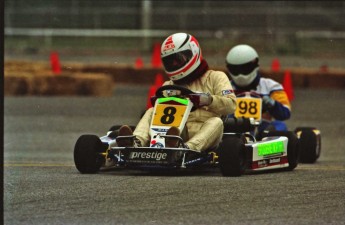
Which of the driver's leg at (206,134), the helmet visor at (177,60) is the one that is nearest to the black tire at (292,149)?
the driver's leg at (206,134)

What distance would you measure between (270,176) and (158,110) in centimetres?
114

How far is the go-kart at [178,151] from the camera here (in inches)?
400

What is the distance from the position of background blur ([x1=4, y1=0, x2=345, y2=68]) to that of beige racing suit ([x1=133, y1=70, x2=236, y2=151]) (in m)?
22.7

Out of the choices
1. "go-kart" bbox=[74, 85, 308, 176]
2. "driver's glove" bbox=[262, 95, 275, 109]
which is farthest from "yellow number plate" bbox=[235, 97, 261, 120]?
"go-kart" bbox=[74, 85, 308, 176]

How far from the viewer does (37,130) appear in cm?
1672

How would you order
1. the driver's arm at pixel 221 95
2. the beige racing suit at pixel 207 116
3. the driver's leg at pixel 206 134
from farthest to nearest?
the driver's arm at pixel 221 95, the beige racing suit at pixel 207 116, the driver's leg at pixel 206 134

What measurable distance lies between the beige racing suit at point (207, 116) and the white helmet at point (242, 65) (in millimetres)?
1761

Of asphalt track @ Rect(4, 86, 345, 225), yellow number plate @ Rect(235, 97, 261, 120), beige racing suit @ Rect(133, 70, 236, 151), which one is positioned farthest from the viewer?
yellow number plate @ Rect(235, 97, 261, 120)

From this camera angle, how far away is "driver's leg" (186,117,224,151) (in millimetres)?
10398

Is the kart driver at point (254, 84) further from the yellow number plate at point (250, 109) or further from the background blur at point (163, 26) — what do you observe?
the background blur at point (163, 26)

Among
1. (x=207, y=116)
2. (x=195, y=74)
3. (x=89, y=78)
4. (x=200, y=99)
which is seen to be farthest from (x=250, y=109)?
(x=89, y=78)

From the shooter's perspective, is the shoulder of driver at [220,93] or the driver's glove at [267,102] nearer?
the shoulder of driver at [220,93]

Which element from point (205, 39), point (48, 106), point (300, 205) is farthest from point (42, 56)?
point (300, 205)

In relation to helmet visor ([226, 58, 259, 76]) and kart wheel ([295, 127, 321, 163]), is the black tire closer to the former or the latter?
kart wheel ([295, 127, 321, 163])
